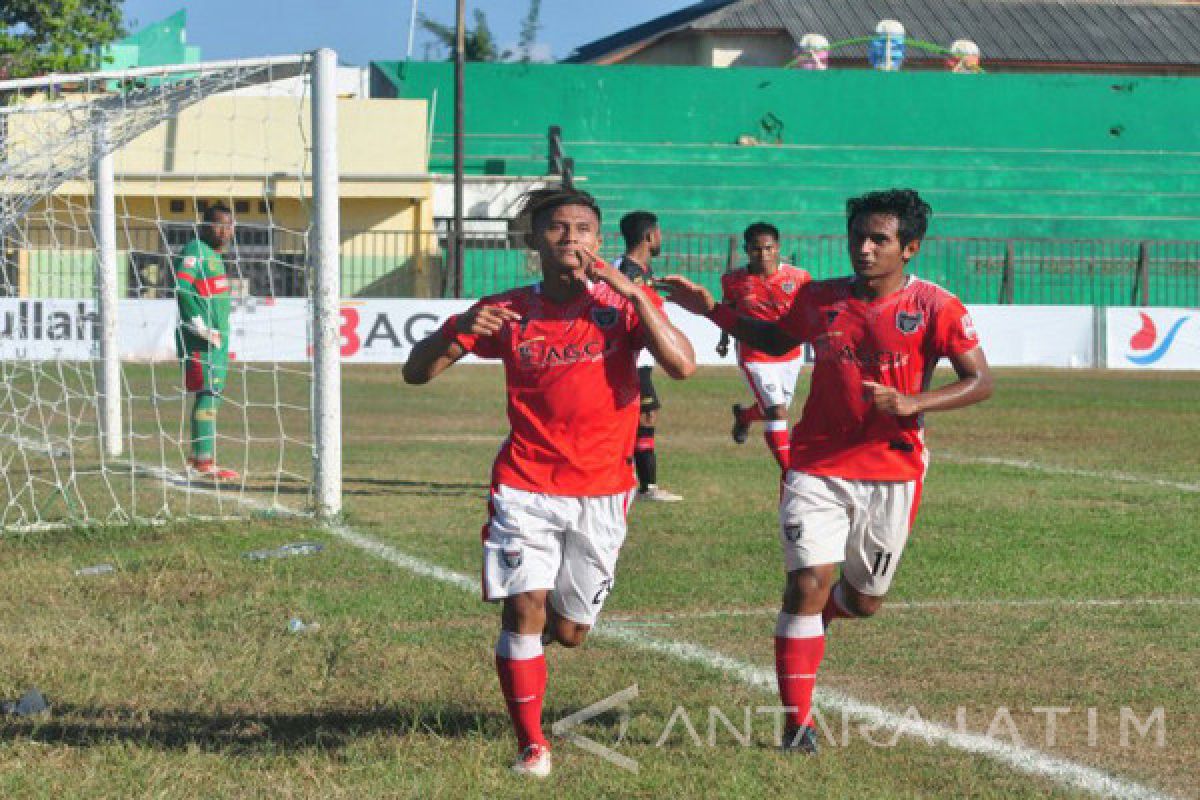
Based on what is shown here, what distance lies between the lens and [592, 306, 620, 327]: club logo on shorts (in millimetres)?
5809

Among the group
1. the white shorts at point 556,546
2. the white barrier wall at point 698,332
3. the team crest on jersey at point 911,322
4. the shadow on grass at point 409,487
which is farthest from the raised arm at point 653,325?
the white barrier wall at point 698,332

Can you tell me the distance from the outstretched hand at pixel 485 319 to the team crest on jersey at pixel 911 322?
1.37 m

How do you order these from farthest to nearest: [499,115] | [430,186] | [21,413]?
[499,115], [430,186], [21,413]

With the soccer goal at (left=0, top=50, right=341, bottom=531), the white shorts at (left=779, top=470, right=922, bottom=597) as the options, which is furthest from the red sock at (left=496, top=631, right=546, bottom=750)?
the soccer goal at (left=0, top=50, right=341, bottom=531)

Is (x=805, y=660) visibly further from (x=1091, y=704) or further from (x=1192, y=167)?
(x=1192, y=167)

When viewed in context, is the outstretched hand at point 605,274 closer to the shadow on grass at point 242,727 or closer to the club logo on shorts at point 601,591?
the club logo on shorts at point 601,591

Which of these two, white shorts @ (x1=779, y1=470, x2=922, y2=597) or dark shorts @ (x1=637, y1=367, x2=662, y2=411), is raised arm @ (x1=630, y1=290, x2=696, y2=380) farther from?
dark shorts @ (x1=637, y1=367, x2=662, y2=411)

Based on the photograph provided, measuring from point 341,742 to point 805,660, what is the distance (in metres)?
1.54

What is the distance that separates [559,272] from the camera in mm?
5738

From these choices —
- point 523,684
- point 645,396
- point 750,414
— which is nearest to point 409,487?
point 645,396

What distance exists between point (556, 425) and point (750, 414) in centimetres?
878

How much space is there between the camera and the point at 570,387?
5773 millimetres

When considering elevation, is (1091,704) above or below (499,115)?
below

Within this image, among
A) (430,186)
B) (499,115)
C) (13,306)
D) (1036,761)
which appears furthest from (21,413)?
(499,115)
